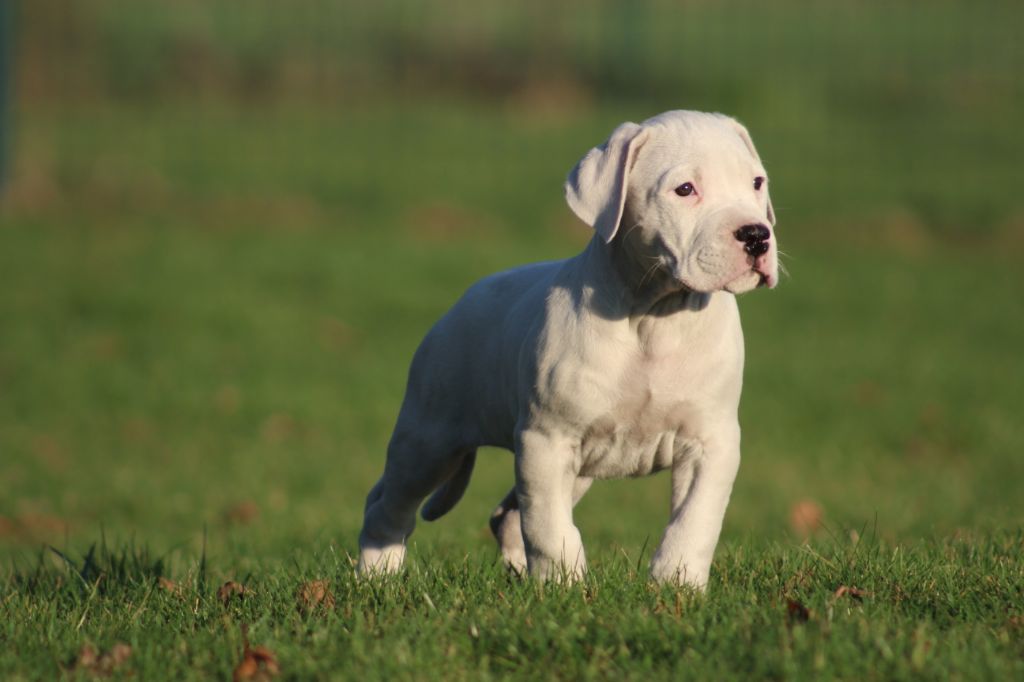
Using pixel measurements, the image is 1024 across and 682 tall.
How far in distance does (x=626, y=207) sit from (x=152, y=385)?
27.3 feet

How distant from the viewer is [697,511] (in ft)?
15.0

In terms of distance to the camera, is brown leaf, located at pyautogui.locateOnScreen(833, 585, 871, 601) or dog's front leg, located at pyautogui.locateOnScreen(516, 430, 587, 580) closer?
brown leaf, located at pyautogui.locateOnScreen(833, 585, 871, 601)

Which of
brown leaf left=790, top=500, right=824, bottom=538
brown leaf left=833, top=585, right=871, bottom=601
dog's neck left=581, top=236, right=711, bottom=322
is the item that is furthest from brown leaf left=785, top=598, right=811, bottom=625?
brown leaf left=790, top=500, right=824, bottom=538

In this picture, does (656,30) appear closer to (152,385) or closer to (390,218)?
(390,218)

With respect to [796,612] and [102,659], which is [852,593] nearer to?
[796,612]

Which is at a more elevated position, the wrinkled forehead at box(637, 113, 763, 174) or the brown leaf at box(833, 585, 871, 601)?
the wrinkled forehead at box(637, 113, 763, 174)

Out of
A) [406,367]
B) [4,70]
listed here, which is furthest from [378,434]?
[4,70]

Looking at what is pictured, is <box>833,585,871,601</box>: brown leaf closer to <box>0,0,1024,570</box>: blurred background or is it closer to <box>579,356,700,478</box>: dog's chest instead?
<box>579,356,700,478</box>: dog's chest

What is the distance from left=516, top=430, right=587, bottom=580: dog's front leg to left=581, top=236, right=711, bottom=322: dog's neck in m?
0.48

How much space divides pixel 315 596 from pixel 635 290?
145cm

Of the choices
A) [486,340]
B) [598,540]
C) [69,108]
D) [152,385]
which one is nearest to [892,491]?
[598,540]

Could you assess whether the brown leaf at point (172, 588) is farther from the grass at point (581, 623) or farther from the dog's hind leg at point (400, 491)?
the dog's hind leg at point (400, 491)

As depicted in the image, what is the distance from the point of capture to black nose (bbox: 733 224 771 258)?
427 cm

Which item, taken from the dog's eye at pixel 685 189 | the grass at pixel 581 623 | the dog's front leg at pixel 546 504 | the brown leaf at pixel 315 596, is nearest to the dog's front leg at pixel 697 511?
the grass at pixel 581 623
